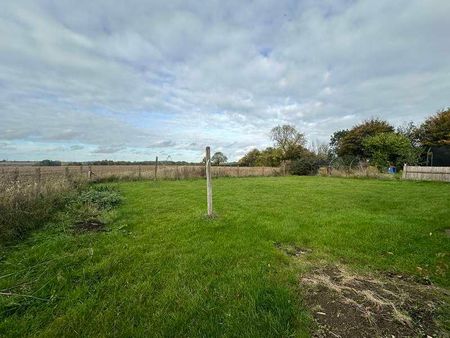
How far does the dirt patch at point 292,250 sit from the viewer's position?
4148mm

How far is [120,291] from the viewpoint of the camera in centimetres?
291

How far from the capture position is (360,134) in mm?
29797

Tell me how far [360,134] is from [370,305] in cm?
3135

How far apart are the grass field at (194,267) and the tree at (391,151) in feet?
60.5

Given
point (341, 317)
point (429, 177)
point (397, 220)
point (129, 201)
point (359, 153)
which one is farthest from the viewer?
point (359, 153)

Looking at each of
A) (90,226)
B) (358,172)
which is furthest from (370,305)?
(358,172)

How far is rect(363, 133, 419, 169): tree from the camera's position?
861 inches

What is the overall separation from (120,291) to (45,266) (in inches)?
55.7

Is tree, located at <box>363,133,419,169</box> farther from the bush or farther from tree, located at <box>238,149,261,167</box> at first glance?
tree, located at <box>238,149,261,167</box>

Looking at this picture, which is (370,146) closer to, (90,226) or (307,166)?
(307,166)

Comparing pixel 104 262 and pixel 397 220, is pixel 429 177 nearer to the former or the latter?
pixel 397 220

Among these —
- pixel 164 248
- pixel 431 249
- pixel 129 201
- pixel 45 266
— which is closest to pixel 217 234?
pixel 164 248

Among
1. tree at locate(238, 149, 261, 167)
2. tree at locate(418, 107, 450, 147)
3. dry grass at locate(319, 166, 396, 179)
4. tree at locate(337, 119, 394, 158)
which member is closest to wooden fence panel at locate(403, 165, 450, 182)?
dry grass at locate(319, 166, 396, 179)

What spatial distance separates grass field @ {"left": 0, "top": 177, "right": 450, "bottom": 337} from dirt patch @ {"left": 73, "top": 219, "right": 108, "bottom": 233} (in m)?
0.21
